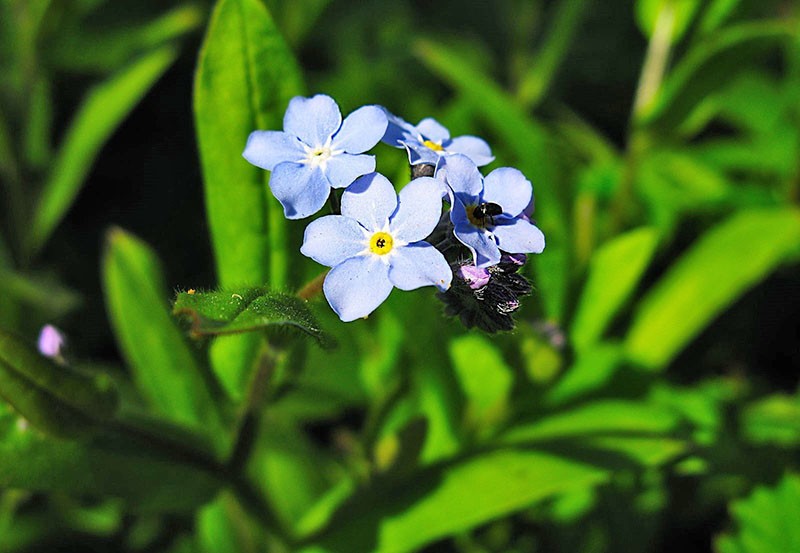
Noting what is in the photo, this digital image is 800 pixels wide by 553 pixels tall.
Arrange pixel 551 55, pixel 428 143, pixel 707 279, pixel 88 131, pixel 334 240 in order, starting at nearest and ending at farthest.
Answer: pixel 334 240
pixel 428 143
pixel 707 279
pixel 88 131
pixel 551 55

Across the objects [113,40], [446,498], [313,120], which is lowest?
[446,498]

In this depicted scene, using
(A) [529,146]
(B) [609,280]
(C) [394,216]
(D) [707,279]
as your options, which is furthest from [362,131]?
(D) [707,279]

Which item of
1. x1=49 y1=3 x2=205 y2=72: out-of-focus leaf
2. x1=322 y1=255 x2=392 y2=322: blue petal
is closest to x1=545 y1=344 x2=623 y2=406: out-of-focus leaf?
x1=322 y1=255 x2=392 y2=322: blue petal

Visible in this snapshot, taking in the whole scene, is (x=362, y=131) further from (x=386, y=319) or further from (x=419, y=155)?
(x=386, y=319)

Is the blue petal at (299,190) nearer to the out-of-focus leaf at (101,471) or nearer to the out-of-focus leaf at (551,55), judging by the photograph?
the out-of-focus leaf at (101,471)


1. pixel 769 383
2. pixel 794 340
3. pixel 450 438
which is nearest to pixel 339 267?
pixel 450 438

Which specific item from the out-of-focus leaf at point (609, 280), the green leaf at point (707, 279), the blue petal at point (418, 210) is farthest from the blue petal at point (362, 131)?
the green leaf at point (707, 279)
